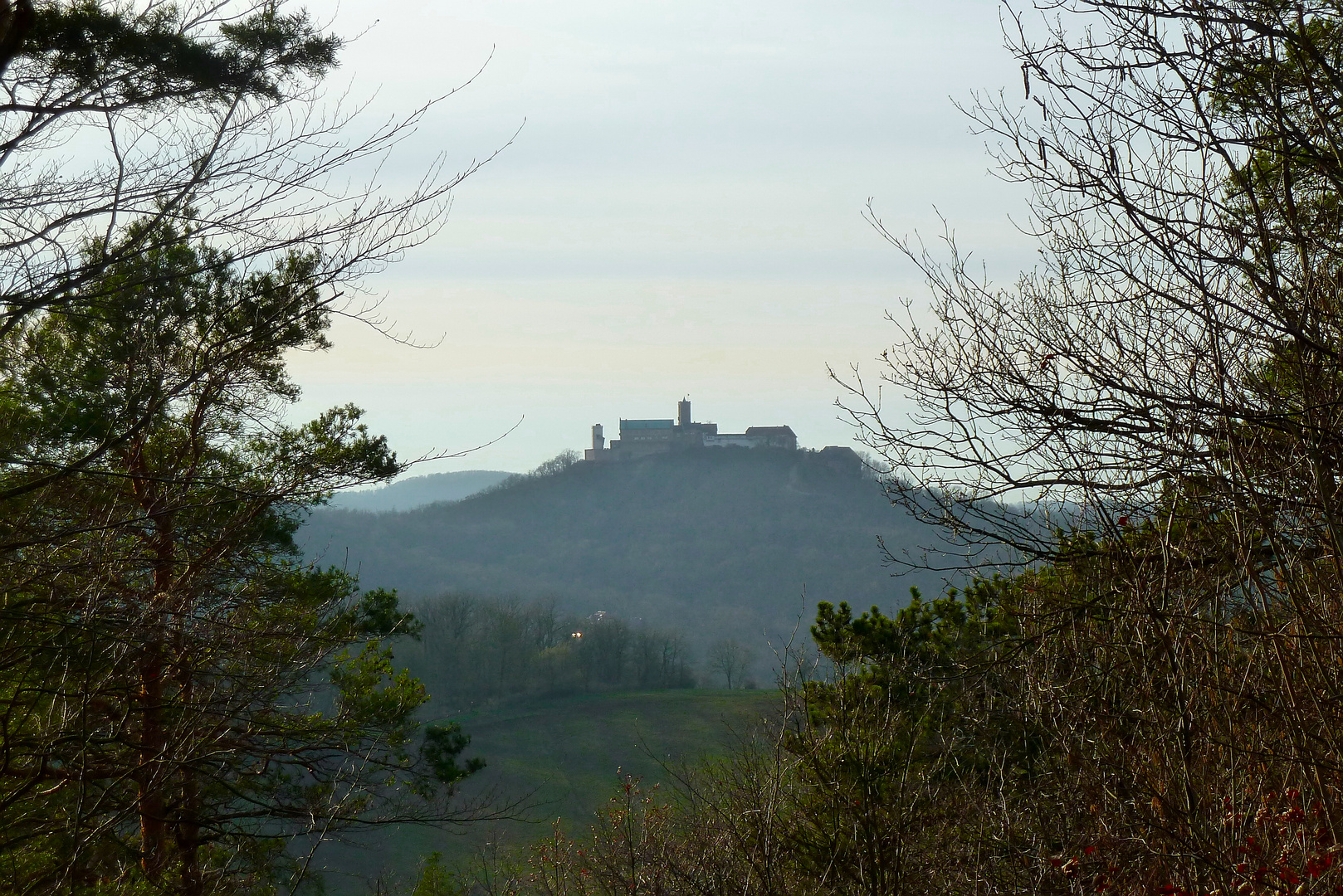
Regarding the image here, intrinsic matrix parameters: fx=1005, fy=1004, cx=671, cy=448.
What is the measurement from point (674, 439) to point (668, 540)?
12.3 metres

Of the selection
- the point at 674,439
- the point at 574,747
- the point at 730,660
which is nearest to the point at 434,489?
the point at 674,439

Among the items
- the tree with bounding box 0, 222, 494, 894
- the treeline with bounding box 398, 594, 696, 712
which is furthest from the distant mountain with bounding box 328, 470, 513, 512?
the tree with bounding box 0, 222, 494, 894

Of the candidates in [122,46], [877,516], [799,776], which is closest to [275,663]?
[122,46]

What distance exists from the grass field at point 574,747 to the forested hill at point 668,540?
13309 mm

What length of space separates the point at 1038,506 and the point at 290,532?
290 inches

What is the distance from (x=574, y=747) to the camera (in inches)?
1398

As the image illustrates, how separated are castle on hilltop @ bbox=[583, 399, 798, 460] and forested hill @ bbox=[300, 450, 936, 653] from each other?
55.8 inches

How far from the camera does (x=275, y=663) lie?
5.64 metres

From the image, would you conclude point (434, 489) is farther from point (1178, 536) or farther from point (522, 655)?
point (1178, 536)

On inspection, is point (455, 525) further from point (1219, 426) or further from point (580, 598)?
point (1219, 426)

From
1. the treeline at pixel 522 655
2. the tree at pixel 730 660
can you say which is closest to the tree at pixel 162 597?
the treeline at pixel 522 655

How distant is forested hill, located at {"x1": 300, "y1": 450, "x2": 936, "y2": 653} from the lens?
53.9 metres

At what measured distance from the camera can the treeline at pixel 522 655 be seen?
1452 inches

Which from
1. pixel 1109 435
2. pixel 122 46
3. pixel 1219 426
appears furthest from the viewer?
pixel 1109 435
